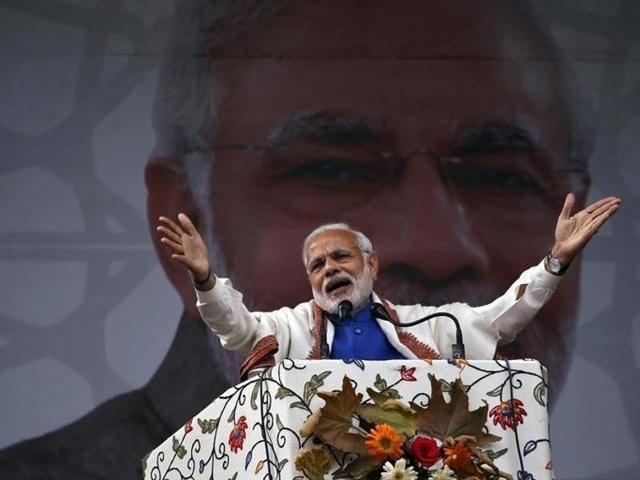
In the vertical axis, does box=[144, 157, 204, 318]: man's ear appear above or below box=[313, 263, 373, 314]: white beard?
above

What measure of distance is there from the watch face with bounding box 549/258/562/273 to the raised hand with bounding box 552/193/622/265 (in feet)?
0.04

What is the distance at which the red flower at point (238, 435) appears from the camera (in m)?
4.37

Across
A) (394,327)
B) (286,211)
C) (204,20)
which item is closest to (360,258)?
(394,327)

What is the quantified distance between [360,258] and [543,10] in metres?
2.54

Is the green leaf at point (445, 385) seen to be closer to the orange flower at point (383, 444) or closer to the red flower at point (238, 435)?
the orange flower at point (383, 444)

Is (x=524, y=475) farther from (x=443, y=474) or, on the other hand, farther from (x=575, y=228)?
(x=575, y=228)

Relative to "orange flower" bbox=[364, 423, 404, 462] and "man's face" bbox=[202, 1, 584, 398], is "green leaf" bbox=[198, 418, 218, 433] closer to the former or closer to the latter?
"orange flower" bbox=[364, 423, 404, 462]

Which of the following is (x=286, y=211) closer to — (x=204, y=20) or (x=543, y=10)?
(x=204, y=20)

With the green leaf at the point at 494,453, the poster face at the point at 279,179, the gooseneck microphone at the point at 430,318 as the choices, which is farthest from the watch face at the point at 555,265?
the poster face at the point at 279,179

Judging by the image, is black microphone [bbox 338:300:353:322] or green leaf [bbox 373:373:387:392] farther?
black microphone [bbox 338:300:353:322]

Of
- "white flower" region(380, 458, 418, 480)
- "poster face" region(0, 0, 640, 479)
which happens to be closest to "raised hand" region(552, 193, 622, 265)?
"white flower" region(380, 458, 418, 480)

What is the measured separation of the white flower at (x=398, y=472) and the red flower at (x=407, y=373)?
0.24 meters

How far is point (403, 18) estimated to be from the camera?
7219mm

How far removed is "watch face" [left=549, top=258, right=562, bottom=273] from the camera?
506 cm
